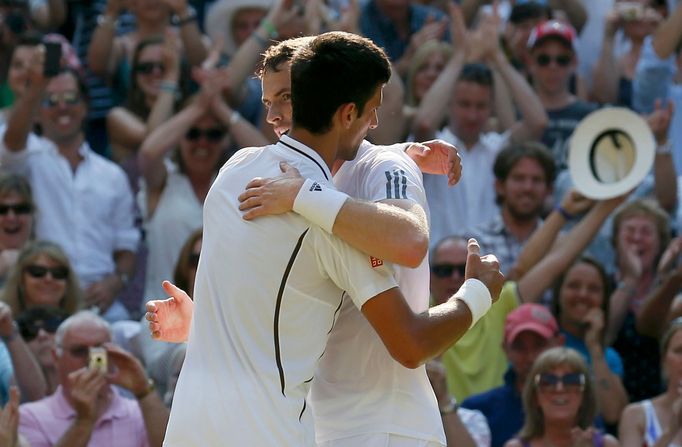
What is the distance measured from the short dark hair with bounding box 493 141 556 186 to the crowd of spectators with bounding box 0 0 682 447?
0.04ft

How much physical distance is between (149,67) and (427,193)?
7.01 ft

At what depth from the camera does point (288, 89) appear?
4.68 meters

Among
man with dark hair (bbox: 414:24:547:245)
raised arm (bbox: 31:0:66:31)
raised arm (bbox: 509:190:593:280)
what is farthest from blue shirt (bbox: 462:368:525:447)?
raised arm (bbox: 31:0:66:31)

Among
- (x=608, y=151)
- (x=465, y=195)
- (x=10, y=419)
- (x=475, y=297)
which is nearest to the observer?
(x=475, y=297)

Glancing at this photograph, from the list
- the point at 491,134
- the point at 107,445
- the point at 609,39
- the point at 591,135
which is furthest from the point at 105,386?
the point at 609,39

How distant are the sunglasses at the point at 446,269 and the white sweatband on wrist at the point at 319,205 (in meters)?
4.34

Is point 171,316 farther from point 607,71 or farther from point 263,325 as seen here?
point 607,71

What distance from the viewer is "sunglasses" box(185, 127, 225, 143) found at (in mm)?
9727

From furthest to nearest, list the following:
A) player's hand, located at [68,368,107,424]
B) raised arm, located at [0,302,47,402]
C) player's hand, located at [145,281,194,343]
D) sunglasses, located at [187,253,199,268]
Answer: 1. sunglasses, located at [187,253,199,268]
2. raised arm, located at [0,302,47,402]
3. player's hand, located at [68,368,107,424]
4. player's hand, located at [145,281,194,343]

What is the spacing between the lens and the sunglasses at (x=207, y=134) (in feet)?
31.9

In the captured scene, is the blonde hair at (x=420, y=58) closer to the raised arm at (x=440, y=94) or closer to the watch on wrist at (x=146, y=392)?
the raised arm at (x=440, y=94)

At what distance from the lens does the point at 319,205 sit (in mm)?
4242

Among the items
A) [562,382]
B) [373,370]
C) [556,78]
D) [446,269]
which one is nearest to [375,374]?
[373,370]

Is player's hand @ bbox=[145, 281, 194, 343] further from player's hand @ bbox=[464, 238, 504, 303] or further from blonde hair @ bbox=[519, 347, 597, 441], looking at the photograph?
blonde hair @ bbox=[519, 347, 597, 441]
